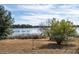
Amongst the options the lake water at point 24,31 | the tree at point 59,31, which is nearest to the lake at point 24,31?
the lake water at point 24,31

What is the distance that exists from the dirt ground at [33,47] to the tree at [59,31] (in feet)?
0.23

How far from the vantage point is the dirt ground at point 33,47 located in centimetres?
264

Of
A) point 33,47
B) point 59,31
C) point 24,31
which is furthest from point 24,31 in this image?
point 59,31

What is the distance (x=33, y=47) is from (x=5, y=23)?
0.43 m

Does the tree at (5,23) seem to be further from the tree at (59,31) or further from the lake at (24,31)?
the tree at (59,31)

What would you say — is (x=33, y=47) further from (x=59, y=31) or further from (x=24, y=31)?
(x=59, y=31)

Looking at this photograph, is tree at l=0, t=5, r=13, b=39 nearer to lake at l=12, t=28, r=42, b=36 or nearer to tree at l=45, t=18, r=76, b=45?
lake at l=12, t=28, r=42, b=36

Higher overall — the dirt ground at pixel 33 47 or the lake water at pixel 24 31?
the lake water at pixel 24 31

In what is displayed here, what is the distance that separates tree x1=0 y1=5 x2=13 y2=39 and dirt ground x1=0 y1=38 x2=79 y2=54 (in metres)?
0.09

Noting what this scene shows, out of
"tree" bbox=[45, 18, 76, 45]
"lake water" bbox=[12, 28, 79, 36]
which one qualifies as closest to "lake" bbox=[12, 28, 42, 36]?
"lake water" bbox=[12, 28, 79, 36]

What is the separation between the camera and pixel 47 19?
8.68ft
